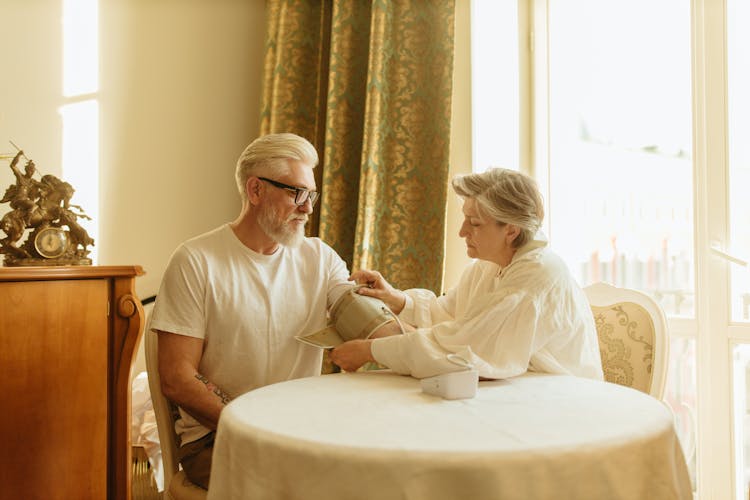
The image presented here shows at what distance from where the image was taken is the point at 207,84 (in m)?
3.42

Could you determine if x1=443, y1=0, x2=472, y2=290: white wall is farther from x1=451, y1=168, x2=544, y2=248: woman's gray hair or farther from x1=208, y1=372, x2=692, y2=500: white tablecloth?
x1=208, y1=372, x2=692, y2=500: white tablecloth

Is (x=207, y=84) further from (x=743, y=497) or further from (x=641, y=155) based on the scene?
(x=743, y=497)

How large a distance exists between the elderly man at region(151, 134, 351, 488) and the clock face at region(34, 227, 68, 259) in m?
0.52

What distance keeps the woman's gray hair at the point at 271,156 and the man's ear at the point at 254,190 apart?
2cm

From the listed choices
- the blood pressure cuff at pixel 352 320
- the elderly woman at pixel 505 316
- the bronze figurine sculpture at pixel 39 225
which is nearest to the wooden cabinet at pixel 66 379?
the bronze figurine sculpture at pixel 39 225

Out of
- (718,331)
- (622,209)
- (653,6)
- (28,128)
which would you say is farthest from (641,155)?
(28,128)

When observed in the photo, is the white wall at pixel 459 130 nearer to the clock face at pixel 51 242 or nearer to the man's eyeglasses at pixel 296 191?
the man's eyeglasses at pixel 296 191

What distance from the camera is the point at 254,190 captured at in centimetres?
196

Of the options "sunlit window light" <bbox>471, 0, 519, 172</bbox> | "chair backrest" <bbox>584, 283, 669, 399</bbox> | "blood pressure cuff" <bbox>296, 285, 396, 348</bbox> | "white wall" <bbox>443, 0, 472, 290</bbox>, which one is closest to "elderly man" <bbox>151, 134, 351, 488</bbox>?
"blood pressure cuff" <bbox>296, 285, 396, 348</bbox>

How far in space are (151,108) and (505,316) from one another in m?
2.39

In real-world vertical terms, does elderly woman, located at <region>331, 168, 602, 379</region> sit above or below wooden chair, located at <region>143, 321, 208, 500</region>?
above

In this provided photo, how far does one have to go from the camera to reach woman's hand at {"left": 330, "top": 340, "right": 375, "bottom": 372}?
66.8 inches

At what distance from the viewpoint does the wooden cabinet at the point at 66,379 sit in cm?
193

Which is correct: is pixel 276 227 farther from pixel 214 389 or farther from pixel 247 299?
pixel 214 389
